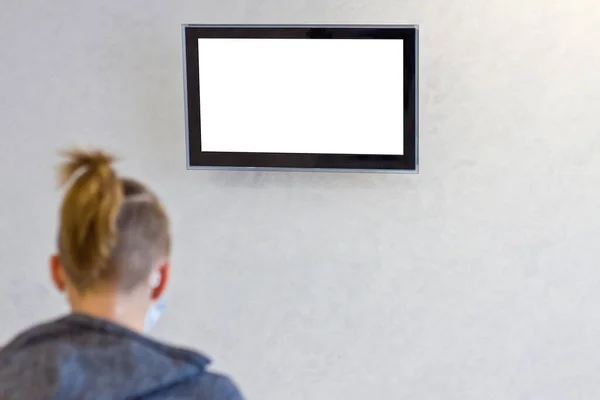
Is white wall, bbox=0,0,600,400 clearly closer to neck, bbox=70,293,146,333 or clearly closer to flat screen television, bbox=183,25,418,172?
flat screen television, bbox=183,25,418,172

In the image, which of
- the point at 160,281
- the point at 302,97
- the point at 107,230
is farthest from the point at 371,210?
the point at 107,230

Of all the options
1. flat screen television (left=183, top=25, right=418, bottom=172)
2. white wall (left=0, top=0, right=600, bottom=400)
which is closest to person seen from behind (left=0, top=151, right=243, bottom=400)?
flat screen television (left=183, top=25, right=418, bottom=172)

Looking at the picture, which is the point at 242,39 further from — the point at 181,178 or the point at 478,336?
the point at 478,336

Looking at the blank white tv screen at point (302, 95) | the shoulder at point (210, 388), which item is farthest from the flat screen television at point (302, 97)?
the shoulder at point (210, 388)

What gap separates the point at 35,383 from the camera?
1.19m

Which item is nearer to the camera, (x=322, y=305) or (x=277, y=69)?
Answer: (x=277, y=69)

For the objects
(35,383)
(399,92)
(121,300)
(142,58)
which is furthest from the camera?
(142,58)

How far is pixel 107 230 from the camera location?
4.12 ft

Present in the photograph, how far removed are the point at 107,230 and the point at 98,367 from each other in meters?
0.20

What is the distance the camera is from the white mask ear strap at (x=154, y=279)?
4.41ft

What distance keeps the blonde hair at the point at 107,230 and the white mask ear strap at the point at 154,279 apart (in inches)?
0.6

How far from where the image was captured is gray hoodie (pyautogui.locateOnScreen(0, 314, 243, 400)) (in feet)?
3.87

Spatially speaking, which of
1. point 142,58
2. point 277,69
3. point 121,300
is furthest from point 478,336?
point 121,300

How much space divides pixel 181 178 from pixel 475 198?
2.87 ft
